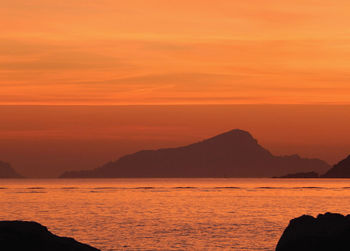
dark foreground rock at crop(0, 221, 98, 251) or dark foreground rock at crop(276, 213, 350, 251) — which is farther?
dark foreground rock at crop(276, 213, 350, 251)

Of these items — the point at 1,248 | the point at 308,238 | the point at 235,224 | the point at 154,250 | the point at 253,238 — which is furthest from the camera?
the point at 235,224

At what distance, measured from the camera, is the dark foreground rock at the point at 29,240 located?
121 feet

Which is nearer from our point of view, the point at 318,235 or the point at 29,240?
the point at 29,240

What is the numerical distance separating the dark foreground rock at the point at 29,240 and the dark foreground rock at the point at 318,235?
12320 mm

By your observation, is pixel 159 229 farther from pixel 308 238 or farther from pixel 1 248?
pixel 1 248

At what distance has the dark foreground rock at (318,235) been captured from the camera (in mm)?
41469

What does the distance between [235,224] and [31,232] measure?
4577 cm

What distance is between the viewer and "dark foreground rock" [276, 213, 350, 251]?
41.5 m

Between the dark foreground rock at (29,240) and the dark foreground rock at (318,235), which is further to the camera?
the dark foreground rock at (318,235)

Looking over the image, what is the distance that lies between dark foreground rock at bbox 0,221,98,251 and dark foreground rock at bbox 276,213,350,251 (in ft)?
40.4

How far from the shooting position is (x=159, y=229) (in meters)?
74.2

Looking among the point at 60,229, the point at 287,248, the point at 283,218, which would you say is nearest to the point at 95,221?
the point at 60,229

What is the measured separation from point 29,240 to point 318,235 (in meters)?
17.0

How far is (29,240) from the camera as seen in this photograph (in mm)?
37938
